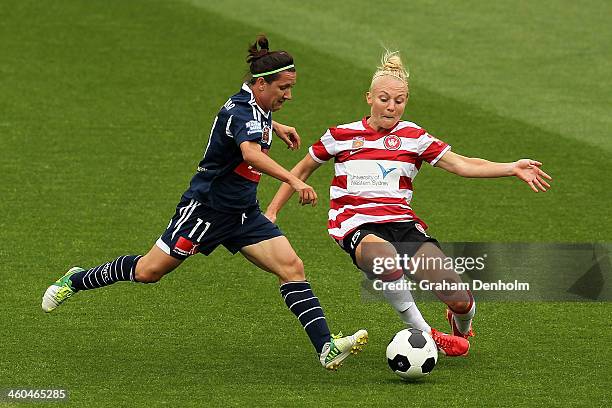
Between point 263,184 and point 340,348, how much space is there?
505cm

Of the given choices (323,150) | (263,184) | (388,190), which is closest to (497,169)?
(388,190)

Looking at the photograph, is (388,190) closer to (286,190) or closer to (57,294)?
(286,190)

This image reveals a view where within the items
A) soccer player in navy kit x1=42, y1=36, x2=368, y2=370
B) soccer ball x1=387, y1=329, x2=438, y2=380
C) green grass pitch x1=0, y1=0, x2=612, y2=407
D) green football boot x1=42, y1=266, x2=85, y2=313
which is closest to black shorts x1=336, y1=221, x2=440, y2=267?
soccer player in navy kit x1=42, y1=36, x2=368, y2=370

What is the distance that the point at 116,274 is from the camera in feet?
28.7

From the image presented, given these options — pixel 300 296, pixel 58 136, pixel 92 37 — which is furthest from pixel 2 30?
pixel 300 296

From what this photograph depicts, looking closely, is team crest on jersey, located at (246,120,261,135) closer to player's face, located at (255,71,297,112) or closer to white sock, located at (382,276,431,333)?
player's face, located at (255,71,297,112)

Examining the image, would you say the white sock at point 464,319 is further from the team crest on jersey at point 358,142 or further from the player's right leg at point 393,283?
the team crest on jersey at point 358,142

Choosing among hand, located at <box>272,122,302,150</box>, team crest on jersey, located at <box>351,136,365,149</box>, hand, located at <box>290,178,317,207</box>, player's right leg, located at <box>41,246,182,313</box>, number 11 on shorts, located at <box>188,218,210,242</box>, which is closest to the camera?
hand, located at <box>290,178,317,207</box>

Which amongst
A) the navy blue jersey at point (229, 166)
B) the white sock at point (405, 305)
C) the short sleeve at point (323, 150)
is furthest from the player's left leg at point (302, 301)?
the short sleeve at point (323, 150)

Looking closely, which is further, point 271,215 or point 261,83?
point 271,215

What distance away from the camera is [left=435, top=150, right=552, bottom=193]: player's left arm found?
815 cm

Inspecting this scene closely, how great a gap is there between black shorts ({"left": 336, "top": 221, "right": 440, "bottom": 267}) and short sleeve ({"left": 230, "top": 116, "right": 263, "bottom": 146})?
0.89m

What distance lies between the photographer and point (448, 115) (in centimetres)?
1507

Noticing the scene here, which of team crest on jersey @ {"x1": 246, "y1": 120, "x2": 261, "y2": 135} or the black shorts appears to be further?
the black shorts
